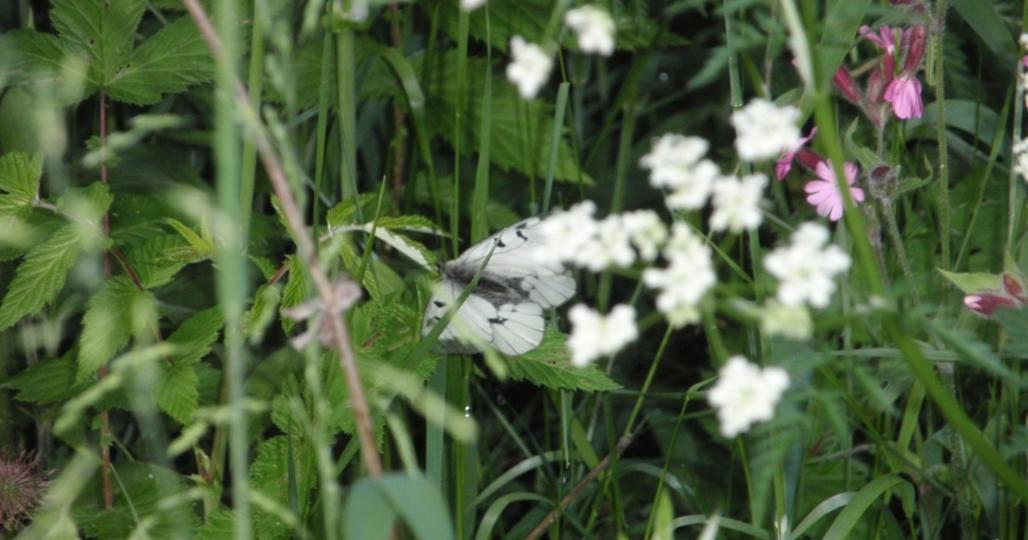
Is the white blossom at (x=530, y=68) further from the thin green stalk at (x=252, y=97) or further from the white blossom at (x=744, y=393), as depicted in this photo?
the thin green stalk at (x=252, y=97)

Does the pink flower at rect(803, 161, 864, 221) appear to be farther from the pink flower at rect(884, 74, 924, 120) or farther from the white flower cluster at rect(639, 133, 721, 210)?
the white flower cluster at rect(639, 133, 721, 210)

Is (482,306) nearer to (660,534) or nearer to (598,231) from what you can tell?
(660,534)

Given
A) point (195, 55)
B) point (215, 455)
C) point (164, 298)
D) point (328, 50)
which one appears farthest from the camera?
point (164, 298)

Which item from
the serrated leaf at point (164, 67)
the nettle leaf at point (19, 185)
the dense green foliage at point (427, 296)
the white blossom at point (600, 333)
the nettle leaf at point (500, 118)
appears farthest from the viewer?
the nettle leaf at point (500, 118)

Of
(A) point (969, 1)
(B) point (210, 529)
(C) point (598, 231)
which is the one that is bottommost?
(B) point (210, 529)

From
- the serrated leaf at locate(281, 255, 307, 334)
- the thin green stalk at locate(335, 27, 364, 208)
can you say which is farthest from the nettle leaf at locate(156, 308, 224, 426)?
the thin green stalk at locate(335, 27, 364, 208)

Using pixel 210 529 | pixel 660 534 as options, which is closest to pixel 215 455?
pixel 210 529

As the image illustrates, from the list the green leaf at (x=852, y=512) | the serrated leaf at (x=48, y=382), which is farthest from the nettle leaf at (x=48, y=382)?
the green leaf at (x=852, y=512)
